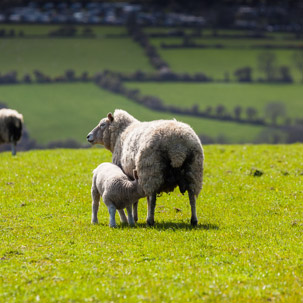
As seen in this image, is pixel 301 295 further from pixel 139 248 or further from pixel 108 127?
pixel 108 127

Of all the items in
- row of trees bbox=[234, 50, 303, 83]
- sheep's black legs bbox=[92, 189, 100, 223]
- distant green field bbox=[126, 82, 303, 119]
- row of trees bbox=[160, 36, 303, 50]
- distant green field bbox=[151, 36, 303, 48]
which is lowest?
distant green field bbox=[126, 82, 303, 119]

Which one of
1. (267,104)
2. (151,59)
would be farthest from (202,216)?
(151,59)

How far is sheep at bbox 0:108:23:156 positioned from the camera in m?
28.4

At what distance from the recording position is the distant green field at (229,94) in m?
121

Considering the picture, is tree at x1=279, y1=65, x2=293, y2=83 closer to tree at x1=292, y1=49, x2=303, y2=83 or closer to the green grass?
the green grass

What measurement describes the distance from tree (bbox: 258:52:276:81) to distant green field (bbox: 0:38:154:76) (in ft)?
90.5

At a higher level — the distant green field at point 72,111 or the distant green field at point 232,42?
the distant green field at point 232,42

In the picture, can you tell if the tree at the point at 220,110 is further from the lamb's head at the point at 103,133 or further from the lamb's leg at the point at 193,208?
the lamb's leg at the point at 193,208

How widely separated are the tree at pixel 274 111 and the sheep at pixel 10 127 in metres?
93.4

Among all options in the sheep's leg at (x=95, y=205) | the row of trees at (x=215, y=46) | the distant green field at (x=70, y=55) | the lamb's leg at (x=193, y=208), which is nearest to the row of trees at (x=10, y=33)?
the distant green field at (x=70, y=55)

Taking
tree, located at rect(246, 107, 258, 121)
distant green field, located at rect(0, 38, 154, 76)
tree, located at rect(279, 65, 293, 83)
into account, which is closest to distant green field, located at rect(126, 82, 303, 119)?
tree, located at rect(246, 107, 258, 121)

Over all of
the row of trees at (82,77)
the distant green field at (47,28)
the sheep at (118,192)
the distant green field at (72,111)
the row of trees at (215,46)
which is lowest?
the distant green field at (72,111)

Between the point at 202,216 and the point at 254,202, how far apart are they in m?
2.60

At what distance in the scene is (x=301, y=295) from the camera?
885 centimetres
